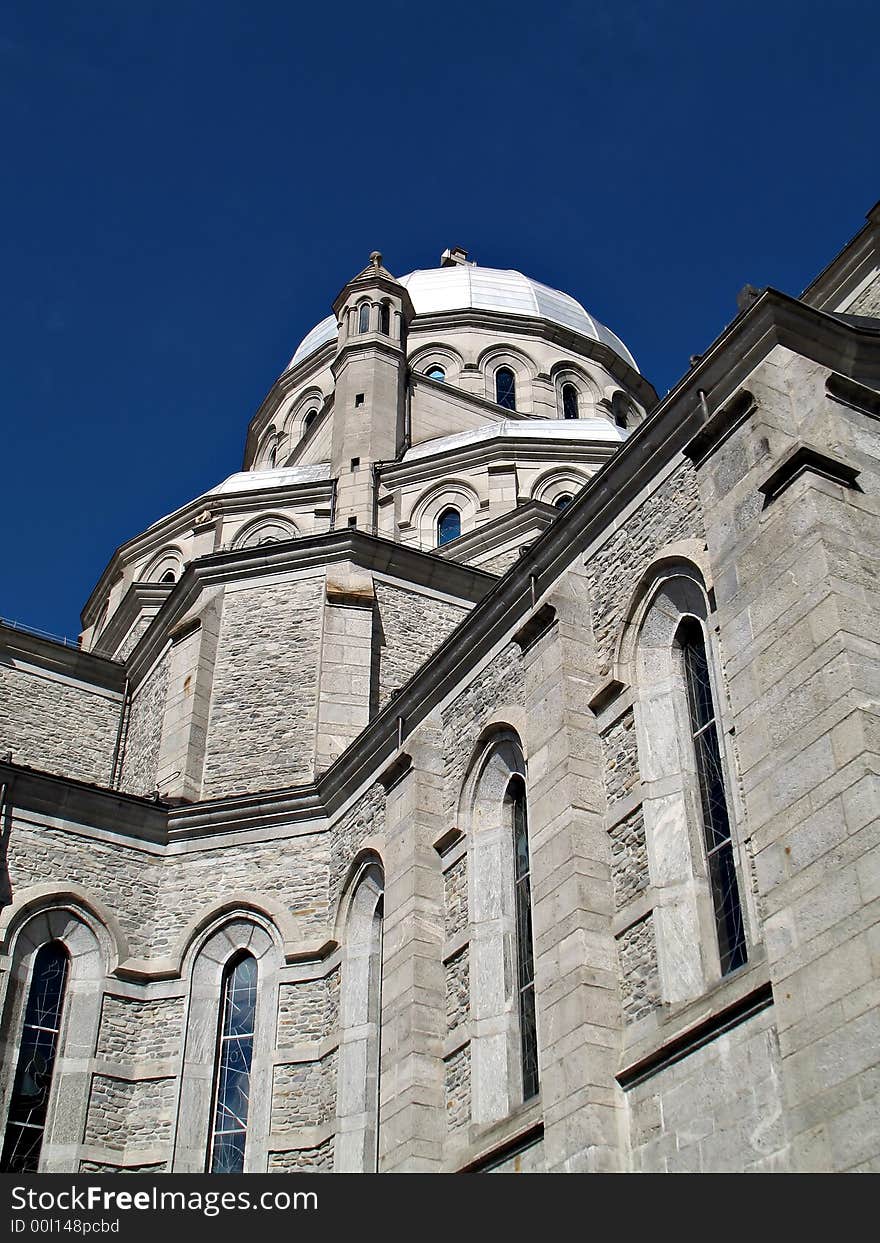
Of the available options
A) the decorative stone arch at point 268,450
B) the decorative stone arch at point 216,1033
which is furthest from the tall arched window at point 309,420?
the decorative stone arch at point 216,1033

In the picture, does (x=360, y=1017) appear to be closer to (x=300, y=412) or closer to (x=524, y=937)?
(x=524, y=937)

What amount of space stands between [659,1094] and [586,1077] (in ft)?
2.75

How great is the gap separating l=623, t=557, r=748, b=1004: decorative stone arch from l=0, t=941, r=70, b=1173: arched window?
9.58m

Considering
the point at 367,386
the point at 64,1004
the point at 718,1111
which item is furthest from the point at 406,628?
the point at 367,386

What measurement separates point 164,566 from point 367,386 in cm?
735

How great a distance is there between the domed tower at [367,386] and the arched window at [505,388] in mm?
4314

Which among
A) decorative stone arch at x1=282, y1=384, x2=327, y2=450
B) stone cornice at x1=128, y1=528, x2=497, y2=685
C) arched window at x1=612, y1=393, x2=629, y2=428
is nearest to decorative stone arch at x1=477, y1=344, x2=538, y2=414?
arched window at x1=612, y1=393, x2=629, y2=428

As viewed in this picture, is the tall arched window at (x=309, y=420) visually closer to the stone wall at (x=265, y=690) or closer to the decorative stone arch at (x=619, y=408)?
the decorative stone arch at (x=619, y=408)

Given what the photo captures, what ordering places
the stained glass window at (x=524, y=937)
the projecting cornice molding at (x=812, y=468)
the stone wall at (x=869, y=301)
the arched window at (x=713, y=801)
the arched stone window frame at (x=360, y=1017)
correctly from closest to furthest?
the projecting cornice molding at (x=812, y=468)
the arched window at (x=713, y=801)
the stained glass window at (x=524, y=937)
the arched stone window frame at (x=360, y=1017)
the stone wall at (x=869, y=301)

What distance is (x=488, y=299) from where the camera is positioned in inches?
2069

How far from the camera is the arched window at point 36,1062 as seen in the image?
2030cm

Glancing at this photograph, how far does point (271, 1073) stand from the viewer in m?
21.2

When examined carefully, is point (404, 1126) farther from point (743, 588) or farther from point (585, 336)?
point (585, 336)
